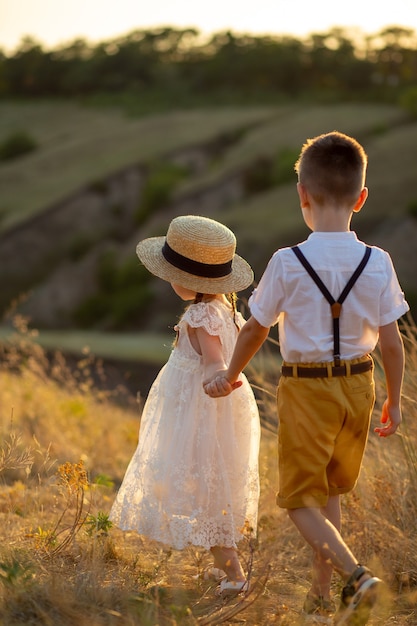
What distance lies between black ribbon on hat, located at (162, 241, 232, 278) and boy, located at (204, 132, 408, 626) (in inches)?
20.1

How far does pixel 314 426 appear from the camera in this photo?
3166 millimetres

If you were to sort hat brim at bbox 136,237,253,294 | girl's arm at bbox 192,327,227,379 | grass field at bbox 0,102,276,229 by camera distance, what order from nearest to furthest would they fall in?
girl's arm at bbox 192,327,227,379 → hat brim at bbox 136,237,253,294 → grass field at bbox 0,102,276,229

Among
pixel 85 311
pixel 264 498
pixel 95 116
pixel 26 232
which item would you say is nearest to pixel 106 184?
pixel 26 232

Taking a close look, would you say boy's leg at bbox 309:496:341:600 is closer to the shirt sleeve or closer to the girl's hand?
the girl's hand

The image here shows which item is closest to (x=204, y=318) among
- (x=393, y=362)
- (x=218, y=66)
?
(x=393, y=362)

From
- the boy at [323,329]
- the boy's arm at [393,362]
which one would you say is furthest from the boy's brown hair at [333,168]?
the boy's arm at [393,362]

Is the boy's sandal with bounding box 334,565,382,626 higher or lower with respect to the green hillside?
higher

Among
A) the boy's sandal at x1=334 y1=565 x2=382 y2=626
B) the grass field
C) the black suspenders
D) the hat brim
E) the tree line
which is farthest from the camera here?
the tree line


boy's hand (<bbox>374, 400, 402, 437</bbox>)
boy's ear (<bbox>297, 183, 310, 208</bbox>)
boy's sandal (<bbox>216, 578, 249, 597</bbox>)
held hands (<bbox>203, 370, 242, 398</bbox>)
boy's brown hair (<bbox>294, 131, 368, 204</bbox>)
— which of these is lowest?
boy's sandal (<bbox>216, 578, 249, 597</bbox>)

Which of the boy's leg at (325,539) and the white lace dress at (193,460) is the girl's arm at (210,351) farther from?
the boy's leg at (325,539)

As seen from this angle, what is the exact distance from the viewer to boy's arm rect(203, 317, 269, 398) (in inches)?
125

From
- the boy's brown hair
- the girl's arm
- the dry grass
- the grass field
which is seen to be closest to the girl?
the girl's arm

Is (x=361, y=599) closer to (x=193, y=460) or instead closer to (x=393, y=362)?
(x=393, y=362)

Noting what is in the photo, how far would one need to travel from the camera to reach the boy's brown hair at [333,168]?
10.4 feet
